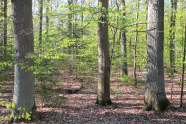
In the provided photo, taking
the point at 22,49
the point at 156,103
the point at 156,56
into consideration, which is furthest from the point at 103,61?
the point at 22,49

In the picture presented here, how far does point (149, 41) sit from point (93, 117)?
376 cm

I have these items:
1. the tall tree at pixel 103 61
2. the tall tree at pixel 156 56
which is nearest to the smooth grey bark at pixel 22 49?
the tall tree at pixel 103 61

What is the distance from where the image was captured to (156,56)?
4.96m

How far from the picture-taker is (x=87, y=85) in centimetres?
1079

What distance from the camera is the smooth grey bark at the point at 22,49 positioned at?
401 cm

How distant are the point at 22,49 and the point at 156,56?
472 cm

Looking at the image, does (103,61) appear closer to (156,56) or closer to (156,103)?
(156,56)

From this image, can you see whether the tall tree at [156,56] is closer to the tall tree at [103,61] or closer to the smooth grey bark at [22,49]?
the tall tree at [103,61]

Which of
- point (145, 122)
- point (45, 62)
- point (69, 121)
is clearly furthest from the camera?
point (45, 62)

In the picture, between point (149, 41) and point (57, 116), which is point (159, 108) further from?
point (57, 116)

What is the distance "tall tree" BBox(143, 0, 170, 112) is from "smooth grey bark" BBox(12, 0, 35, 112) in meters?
4.30

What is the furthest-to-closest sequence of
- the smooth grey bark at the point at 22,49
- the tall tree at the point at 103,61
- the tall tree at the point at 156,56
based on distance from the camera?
the tall tree at the point at 103,61, the tall tree at the point at 156,56, the smooth grey bark at the point at 22,49

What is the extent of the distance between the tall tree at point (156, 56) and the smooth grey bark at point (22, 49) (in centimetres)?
430

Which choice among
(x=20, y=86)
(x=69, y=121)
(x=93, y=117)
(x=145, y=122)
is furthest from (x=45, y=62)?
(x=145, y=122)
